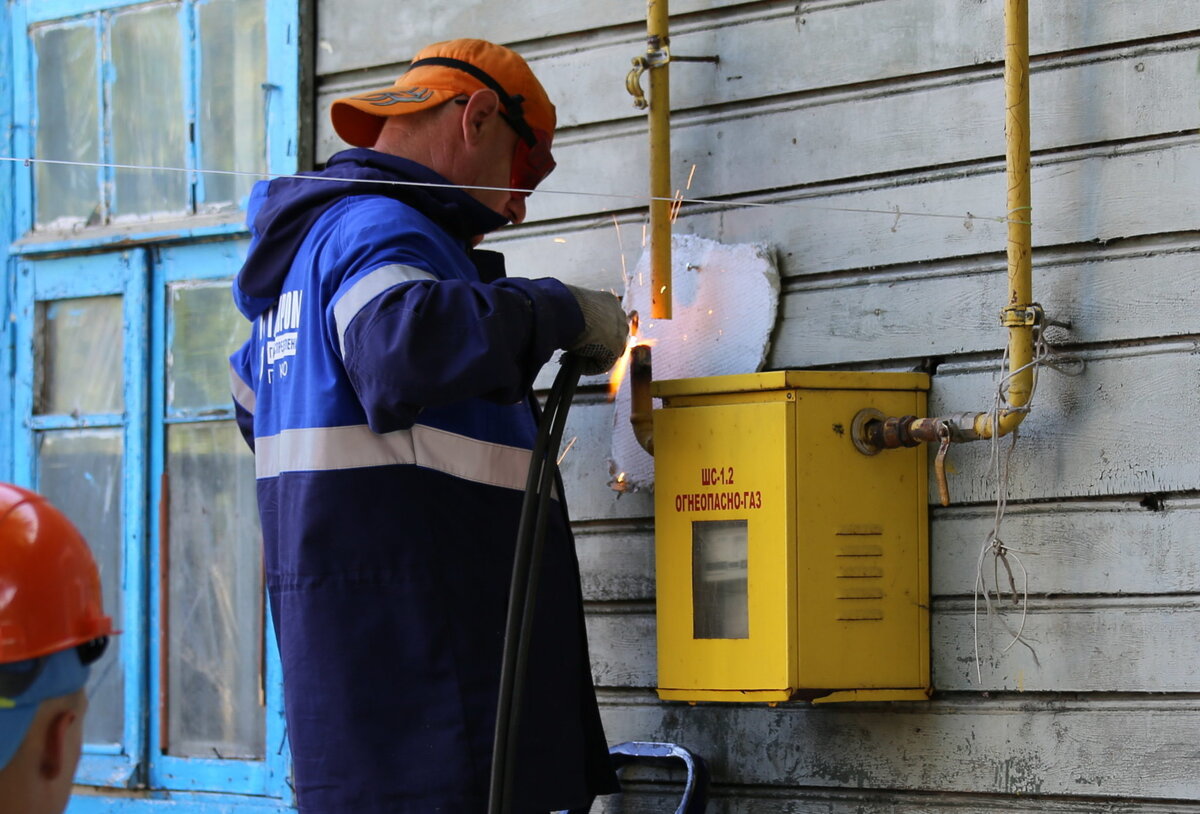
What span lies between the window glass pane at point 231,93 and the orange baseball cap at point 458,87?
1042mm

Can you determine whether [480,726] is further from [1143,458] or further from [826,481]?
[1143,458]

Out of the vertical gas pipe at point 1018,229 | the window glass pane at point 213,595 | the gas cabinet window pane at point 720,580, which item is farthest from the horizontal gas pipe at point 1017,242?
the window glass pane at point 213,595

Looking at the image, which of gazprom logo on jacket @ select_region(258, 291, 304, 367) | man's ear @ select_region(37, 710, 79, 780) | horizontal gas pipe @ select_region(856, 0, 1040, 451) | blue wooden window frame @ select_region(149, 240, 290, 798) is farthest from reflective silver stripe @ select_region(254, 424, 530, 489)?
blue wooden window frame @ select_region(149, 240, 290, 798)

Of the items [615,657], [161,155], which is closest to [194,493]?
[161,155]

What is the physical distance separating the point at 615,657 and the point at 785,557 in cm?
72

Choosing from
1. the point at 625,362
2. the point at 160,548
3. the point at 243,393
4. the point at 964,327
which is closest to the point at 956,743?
the point at 964,327

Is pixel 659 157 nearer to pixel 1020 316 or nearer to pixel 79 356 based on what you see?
pixel 1020 316

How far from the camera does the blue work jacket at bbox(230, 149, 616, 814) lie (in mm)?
2473

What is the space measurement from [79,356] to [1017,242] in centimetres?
271

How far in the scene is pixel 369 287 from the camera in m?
2.47

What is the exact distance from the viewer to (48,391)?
435 cm

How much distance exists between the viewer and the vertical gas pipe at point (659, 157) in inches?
130

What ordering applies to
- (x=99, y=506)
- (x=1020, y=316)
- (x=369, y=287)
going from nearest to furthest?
1. (x=369, y=287)
2. (x=1020, y=316)
3. (x=99, y=506)

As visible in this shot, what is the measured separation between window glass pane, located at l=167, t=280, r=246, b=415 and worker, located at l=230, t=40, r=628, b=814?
1.36 metres
